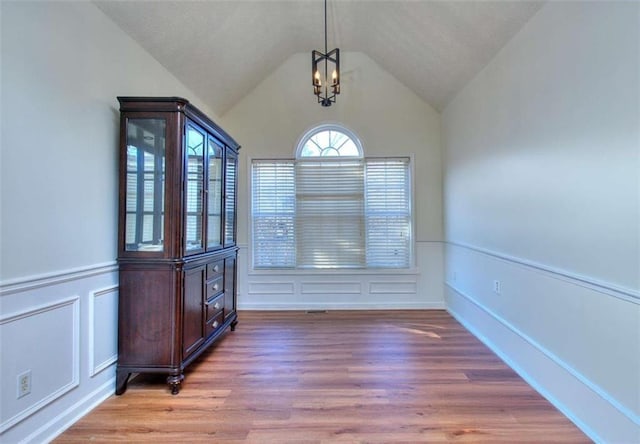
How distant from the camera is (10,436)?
1.52 metres

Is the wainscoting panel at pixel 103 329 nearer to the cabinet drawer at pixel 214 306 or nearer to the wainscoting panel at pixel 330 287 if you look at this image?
the cabinet drawer at pixel 214 306

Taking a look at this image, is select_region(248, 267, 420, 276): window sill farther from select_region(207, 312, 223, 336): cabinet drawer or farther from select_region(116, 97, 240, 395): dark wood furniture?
select_region(116, 97, 240, 395): dark wood furniture

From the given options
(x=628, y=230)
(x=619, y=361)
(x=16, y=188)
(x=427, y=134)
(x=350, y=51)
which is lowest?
(x=619, y=361)

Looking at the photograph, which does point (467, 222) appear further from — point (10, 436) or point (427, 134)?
point (10, 436)

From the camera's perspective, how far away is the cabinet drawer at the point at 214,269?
2.63 m

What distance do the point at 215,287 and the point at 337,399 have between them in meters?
1.40

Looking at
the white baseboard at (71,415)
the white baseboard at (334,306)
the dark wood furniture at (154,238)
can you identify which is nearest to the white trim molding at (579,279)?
the white baseboard at (334,306)

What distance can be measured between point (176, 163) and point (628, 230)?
258cm

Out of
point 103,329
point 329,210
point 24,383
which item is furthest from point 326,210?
point 24,383

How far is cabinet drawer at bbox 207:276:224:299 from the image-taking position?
8.66ft

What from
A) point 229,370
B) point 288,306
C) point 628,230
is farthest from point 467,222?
point 229,370

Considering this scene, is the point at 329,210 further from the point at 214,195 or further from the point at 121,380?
the point at 121,380

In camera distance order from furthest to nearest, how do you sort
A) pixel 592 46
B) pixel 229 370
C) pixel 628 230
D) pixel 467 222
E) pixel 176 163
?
pixel 467 222
pixel 229 370
pixel 176 163
pixel 592 46
pixel 628 230

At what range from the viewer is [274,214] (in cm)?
420
